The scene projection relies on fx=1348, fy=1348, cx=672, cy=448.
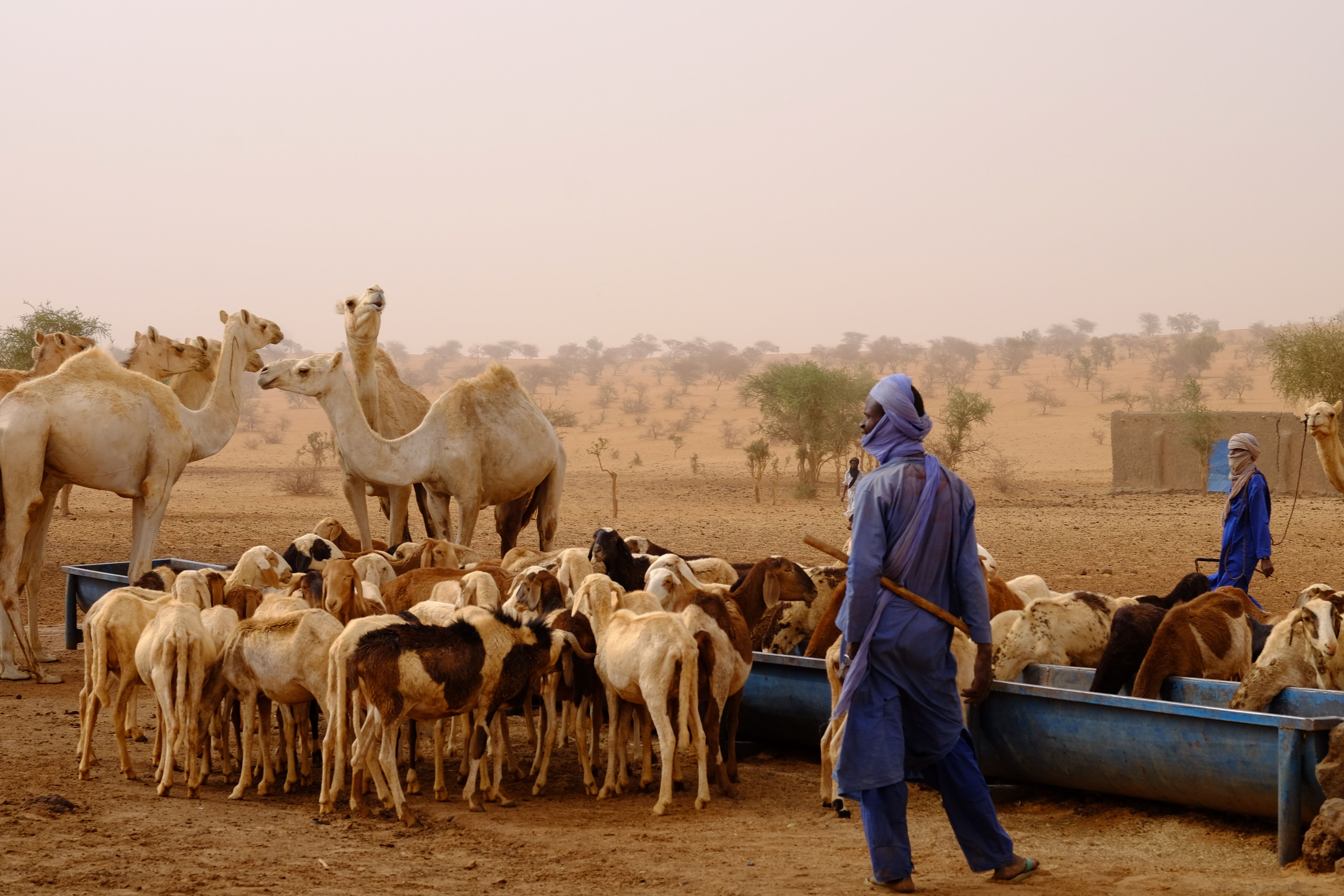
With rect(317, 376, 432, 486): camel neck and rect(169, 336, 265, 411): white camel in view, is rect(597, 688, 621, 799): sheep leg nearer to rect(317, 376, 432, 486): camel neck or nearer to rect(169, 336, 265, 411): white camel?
rect(317, 376, 432, 486): camel neck

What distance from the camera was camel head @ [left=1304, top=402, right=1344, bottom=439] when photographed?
37.1 ft

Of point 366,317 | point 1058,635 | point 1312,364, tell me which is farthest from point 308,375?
point 1312,364

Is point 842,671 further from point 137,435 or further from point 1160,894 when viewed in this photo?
point 137,435

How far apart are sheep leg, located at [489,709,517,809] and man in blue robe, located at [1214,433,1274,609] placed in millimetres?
4937

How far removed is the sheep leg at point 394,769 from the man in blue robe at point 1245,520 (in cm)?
567

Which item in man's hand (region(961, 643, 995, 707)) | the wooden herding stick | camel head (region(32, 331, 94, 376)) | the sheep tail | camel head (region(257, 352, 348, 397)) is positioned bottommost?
the sheep tail

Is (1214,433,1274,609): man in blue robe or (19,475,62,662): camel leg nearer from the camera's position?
(1214,433,1274,609): man in blue robe

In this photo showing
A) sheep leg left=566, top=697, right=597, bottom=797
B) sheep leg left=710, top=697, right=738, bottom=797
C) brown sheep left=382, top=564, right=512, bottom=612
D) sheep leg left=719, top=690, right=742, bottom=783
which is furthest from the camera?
brown sheep left=382, top=564, right=512, bottom=612

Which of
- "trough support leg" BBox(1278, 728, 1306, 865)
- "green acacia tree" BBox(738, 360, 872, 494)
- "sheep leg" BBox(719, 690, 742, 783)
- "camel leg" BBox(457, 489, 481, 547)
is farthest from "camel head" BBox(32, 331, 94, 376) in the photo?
"green acacia tree" BBox(738, 360, 872, 494)

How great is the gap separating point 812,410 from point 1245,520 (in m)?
26.3

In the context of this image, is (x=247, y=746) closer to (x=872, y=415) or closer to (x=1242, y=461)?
→ (x=872, y=415)

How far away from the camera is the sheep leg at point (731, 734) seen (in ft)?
24.0

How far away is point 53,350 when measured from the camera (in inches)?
557

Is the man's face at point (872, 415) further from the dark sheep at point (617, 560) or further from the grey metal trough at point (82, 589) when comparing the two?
the grey metal trough at point (82, 589)
